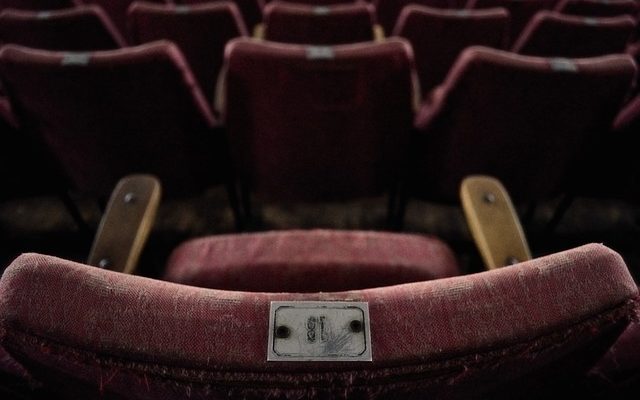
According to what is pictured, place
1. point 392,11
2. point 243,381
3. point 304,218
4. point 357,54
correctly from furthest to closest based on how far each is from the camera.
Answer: point 392,11 < point 304,218 < point 357,54 < point 243,381

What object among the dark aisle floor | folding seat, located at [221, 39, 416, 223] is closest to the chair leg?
the dark aisle floor

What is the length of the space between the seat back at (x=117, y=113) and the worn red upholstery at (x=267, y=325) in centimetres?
47

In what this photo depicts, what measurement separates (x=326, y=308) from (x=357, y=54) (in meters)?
0.46

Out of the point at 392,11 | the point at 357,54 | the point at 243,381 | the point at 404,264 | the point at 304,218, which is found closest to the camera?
the point at 243,381

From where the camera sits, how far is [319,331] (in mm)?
176

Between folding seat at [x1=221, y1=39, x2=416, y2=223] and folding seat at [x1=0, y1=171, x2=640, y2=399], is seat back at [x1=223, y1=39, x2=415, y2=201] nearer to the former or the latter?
folding seat at [x1=221, y1=39, x2=416, y2=223]

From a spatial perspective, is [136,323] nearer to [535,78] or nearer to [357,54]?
[357,54]

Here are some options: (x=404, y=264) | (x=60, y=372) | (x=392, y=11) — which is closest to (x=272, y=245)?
(x=404, y=264)

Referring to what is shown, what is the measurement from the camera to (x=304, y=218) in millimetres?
995

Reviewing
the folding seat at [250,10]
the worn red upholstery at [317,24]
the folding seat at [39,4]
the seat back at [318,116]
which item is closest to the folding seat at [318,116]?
the seat back at [318,116]

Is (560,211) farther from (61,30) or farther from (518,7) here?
(61,30)

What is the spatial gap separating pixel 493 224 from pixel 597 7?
110cm

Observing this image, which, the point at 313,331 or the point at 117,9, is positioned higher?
the point at 313,331

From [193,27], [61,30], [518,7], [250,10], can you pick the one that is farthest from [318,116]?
[518,7]
